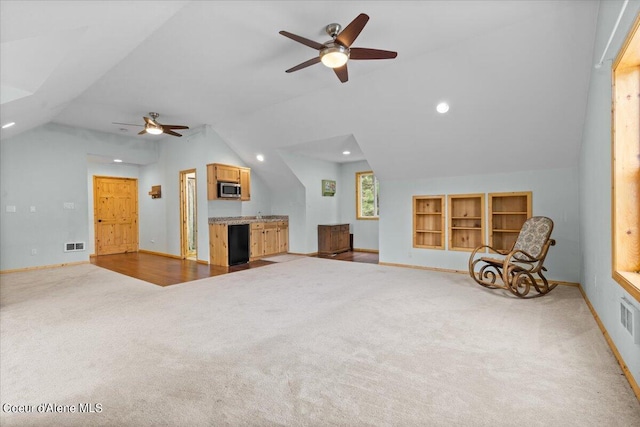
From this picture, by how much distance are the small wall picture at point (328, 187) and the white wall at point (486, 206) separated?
2.31m

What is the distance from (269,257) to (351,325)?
16.2ft

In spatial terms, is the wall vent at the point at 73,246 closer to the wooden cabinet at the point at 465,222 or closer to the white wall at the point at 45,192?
the white wall at the point at 45,192

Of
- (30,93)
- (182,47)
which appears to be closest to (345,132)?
(182,47)

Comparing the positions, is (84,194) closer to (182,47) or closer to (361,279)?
(182,47)

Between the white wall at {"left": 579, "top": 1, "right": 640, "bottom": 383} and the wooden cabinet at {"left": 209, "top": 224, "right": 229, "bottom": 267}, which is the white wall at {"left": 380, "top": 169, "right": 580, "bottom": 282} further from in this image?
the wooden cabinet at {"left": 209, "top": 224, "right": 229, "bottom": 267}

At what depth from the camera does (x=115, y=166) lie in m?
8.73

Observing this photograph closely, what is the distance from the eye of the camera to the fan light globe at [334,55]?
312cm

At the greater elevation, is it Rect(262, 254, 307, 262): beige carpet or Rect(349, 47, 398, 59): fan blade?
Rect(349, 47, 398, 59): fan blade

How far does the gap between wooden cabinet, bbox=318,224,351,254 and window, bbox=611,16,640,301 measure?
6.19 metres

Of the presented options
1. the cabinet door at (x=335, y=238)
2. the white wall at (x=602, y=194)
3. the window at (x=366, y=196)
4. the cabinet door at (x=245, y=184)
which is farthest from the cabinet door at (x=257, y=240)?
the white wall at (x=602, y=194)

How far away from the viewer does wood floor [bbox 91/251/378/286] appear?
5.51 m

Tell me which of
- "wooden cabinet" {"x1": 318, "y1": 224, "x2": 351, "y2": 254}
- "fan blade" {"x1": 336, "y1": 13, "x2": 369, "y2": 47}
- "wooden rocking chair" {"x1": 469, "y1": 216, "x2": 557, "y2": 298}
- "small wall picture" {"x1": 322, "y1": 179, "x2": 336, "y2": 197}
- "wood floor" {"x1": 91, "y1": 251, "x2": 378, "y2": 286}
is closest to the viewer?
"fan blade" {"x1": 336, "y1": 13, "x2": 369, "y2": 47}

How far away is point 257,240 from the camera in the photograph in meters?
7.63

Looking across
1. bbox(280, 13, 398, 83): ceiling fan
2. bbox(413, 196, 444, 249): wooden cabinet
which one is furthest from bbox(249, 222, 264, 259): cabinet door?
bbox(280, 13, 398, 83): ceiling fan
